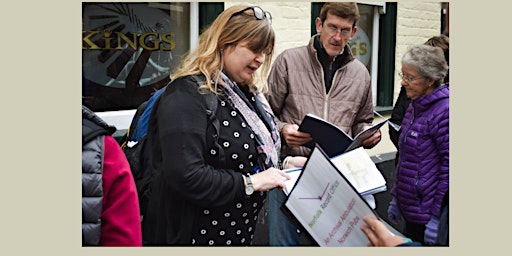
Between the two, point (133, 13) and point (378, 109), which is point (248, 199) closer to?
point (133, 13)

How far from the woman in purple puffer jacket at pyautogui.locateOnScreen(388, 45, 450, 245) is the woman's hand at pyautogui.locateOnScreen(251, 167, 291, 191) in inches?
33.0

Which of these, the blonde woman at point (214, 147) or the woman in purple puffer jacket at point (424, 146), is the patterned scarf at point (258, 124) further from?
the woman in purple puffer jacket at point (424, 146)

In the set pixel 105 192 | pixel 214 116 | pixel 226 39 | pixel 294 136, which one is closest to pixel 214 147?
pixel 214 116

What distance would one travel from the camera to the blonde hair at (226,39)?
71.2 inches

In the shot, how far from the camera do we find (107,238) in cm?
138

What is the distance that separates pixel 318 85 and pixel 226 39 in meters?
1.03

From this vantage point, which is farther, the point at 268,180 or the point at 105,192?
the point at 268,180

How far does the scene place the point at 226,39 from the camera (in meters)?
1.83

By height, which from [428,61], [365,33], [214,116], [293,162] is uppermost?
[365,33]

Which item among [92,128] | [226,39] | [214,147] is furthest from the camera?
[226,39]

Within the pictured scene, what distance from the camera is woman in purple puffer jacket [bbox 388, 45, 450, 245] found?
236 cm

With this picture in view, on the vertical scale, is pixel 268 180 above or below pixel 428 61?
below

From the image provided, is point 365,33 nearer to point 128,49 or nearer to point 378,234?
point 128,49

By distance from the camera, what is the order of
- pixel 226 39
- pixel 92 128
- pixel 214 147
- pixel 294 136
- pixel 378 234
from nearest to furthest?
pixel 92 128, pixel 378 234, pixel 214 147, pixel 226 39, pixel 294 136
